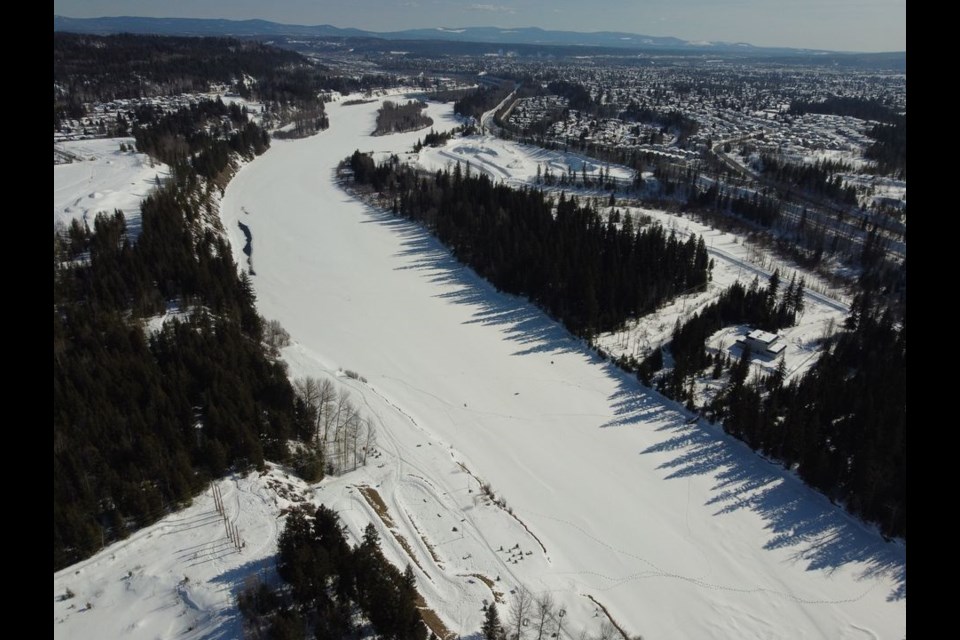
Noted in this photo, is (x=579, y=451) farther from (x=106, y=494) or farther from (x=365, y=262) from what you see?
(x=365, y=262)

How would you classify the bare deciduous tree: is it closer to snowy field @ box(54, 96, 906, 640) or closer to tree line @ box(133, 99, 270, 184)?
snowy field @ box(54, 96, 906, 640)

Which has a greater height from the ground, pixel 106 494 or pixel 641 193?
pixel 641 193

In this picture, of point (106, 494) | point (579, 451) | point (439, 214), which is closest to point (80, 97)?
point (439, 214)

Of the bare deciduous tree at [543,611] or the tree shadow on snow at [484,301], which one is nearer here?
the bare deciduous tree at [543,611]

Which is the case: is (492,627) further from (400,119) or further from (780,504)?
(400,119)

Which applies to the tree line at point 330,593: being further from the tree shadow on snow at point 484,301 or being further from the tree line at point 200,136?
the tree line at point 200,136

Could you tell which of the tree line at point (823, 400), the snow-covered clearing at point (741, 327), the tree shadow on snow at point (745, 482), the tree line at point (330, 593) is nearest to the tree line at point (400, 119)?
the snow-covered clearing at point (741, 327)

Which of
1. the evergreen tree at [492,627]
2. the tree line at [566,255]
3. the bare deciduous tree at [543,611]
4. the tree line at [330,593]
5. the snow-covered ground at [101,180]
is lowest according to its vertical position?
the bare deciduous tree at [543,611]

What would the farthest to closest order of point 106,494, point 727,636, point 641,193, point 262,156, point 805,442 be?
point 262,156 < point 641,193 < point 805,442 < point 106,494 < point 727,636
